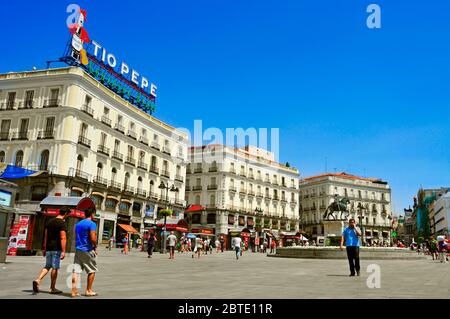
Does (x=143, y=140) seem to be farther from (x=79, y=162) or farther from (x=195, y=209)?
(x=195, y=209)

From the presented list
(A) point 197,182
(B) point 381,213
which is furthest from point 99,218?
(B) point 381,213

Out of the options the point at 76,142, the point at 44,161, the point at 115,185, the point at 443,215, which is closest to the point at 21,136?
the point at 44,161

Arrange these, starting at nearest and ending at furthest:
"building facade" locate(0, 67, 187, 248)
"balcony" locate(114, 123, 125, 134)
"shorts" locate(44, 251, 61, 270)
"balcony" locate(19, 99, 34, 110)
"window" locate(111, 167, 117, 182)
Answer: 1. "shorts" locate(44, 251, 61, 270)
2. "building facade" locate(0, 67, 187, 248)
3. "balcony" locate(19, 99, 34, 110)
4. "window" locate(111, 167, 117, 182)
5. "balcony" locate(114, 123, 125, 134)

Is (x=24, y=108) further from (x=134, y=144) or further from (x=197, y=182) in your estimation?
(x=197, y=182)

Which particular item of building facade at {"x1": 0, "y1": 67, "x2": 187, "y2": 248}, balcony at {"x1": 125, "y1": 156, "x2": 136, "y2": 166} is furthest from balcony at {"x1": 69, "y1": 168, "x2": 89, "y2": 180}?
balcony at {"x1": 125, "y1": 156, "x2": 136, "y2": 166}

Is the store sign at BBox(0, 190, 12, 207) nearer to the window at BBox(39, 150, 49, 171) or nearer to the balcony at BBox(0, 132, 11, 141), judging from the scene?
the window at BBox(39, 150, 49, 171)

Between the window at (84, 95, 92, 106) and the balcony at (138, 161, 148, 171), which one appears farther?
the balcony at (138, 161, 148, 171)

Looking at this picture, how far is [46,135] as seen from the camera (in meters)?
36.2

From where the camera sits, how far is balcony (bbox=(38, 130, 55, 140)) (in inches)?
1414

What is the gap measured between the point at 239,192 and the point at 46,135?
3466cm

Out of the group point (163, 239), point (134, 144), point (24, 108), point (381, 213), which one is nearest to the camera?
point (163, 239)

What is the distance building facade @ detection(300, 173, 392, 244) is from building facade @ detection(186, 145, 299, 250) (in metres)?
9.12
